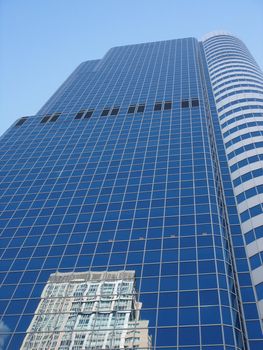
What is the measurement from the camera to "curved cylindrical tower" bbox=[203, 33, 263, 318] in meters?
49.4

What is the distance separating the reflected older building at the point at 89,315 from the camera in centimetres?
3659

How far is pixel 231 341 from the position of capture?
35.7 meters

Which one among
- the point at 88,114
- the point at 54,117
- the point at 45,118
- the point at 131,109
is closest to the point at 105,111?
the point at 88,114

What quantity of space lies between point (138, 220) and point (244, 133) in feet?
83.9

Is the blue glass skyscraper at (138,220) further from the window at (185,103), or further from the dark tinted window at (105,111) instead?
the dark tinted window at (105,111)

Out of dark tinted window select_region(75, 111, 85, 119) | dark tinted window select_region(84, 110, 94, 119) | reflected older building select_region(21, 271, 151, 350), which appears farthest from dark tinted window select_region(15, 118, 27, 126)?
reflected older building select_region(21, 271, 151, 350)

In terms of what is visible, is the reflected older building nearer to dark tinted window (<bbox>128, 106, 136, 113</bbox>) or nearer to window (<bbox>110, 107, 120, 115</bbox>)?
window (<bbox>110, 107, 120, 115</bbox>)

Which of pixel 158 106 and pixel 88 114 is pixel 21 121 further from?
pixel 158 106

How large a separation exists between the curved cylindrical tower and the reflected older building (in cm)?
1224

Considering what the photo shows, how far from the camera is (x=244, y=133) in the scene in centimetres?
6825

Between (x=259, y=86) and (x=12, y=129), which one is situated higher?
(x=259, y=86)

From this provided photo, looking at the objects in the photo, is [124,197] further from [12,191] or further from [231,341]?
[231,341]

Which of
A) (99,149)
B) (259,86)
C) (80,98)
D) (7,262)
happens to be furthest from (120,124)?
(7,262)

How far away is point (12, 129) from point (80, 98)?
18.4 m
